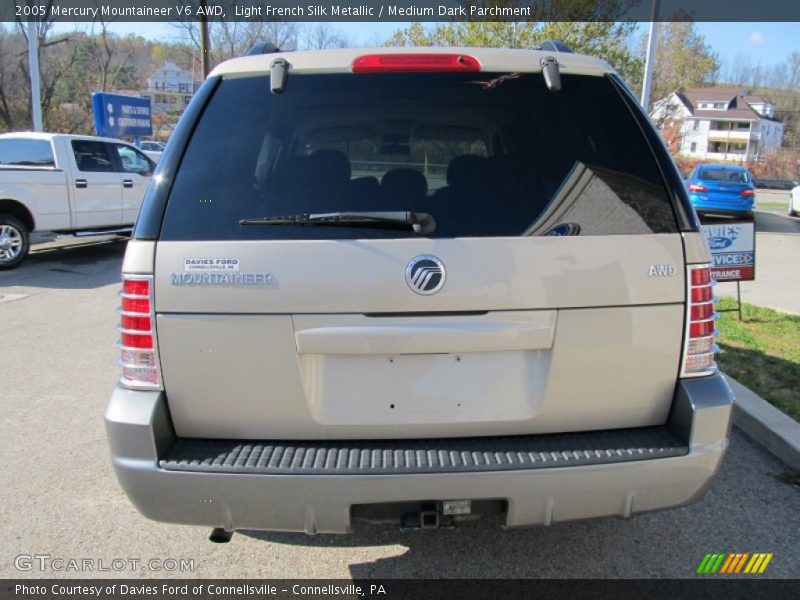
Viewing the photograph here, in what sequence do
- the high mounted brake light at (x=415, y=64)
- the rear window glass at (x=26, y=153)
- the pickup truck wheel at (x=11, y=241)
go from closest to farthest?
1. the high mounted brake light at (x=415, y=64)
2. the pickup truck wheel at (x=11, y=241)
3. the rear window glass at (x=26, y=153)

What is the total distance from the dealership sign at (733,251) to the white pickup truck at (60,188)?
9.49 metres

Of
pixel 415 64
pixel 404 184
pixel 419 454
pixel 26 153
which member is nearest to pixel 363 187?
pixel 404 184

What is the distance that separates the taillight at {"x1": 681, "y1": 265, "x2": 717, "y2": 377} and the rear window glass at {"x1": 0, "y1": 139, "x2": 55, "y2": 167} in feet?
34.2

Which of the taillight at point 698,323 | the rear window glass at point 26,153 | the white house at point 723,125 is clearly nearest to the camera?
the taillight at point 698,323

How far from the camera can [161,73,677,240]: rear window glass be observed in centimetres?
214

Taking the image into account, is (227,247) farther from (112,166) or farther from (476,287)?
(112,166)

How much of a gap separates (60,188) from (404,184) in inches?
378

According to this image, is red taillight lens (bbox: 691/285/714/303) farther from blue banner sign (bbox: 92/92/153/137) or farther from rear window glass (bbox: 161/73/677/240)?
blue banner sign (bbox: 92/92/153/137)

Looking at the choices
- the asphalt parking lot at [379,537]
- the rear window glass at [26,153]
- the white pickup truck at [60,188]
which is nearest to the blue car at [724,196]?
the white pickup truck at [60,188]

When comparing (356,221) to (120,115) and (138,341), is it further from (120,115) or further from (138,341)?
(120,115)

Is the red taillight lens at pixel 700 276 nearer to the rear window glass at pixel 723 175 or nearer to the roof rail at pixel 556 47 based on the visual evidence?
the roof rail at pixel 556 47

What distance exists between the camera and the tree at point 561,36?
2006 centimetres

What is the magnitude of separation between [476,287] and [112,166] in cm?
1070

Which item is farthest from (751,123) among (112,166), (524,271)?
(524,271)
